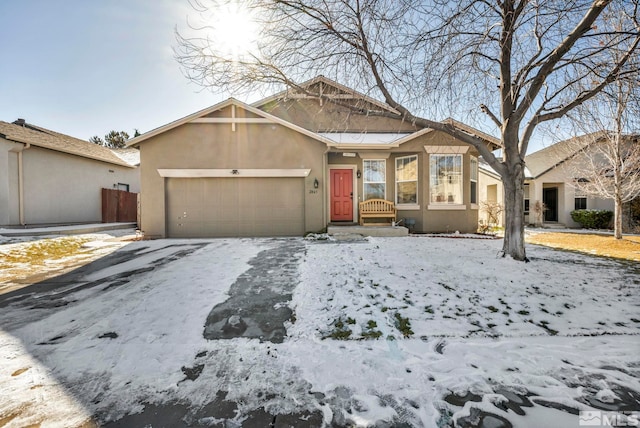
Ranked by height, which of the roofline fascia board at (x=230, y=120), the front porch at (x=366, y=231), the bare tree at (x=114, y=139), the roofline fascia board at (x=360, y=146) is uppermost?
the bare tree at (x=114, y=139)

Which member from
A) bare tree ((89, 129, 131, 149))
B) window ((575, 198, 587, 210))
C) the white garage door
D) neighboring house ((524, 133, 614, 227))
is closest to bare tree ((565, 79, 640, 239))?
neighboring house ((524, 133, 614, 227))

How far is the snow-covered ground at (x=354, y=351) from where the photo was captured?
196 centimetres

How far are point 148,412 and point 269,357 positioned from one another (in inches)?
40.2

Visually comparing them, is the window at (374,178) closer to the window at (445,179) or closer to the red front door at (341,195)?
the red front door at (341,195)

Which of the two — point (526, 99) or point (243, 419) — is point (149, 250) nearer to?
point (243, 419)

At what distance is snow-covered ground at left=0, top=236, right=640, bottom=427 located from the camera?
1.96 m

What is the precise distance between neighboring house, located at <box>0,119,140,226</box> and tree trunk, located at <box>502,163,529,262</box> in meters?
17.2

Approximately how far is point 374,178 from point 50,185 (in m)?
14.9

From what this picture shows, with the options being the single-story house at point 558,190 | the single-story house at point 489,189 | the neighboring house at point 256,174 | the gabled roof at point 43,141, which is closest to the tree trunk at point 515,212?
the neighboring house at point 256,174

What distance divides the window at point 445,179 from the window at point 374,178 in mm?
1859

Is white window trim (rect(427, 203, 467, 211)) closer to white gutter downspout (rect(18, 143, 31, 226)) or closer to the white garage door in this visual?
the white garage door

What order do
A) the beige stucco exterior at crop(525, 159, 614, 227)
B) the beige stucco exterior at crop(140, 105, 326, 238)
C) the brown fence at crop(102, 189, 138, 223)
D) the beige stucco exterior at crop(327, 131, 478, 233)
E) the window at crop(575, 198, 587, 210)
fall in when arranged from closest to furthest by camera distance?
the beige stucco exterior at crop(140, 105, 326, 238)
the beige stucco exterior at crop(327, 131, 478, 233)
the beige stucco exterior at crop(525, 159, 614, 227)
the brown fence at crop(102, 189, 138, 223)
the window at crop(575, 198, 587, 210)

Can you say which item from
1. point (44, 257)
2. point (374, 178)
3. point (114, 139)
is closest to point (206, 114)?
point (44, 257)

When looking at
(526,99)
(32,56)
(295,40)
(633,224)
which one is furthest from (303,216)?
(633,224)
